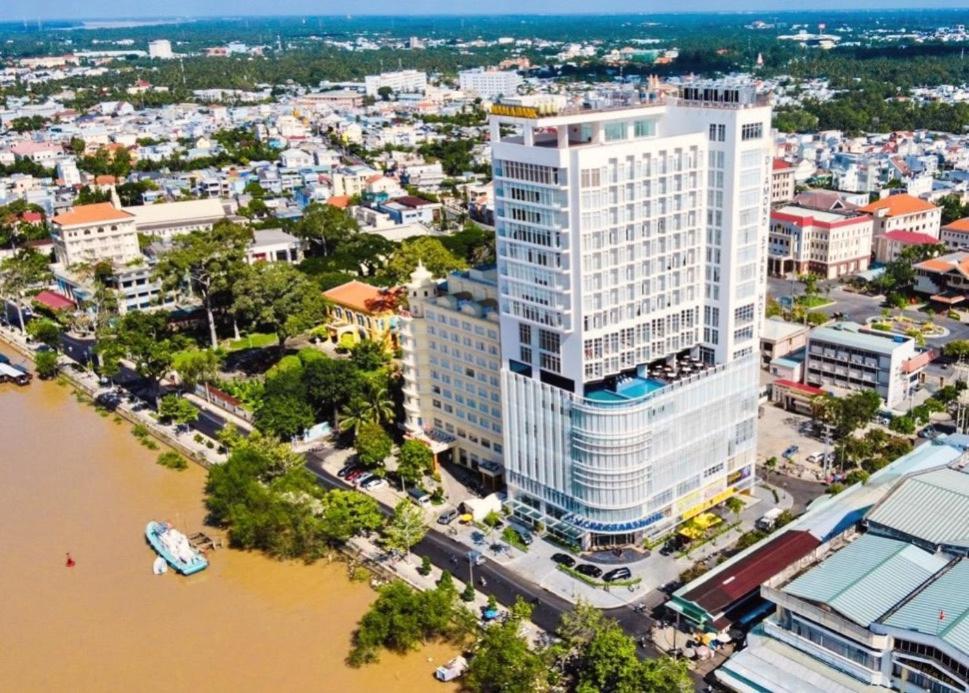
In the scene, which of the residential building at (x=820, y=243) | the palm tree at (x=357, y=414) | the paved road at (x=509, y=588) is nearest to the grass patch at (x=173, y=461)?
the palm tree at (x=357, y=414)

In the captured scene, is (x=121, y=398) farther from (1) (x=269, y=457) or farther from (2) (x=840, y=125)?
(2) (x=840, y=125)

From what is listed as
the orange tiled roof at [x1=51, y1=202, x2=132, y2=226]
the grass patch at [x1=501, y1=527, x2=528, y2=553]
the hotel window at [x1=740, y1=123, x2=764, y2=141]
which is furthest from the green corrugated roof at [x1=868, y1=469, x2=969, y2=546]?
the orange tiled roof at [x1=51, y1=202, x2=132, y2=226]

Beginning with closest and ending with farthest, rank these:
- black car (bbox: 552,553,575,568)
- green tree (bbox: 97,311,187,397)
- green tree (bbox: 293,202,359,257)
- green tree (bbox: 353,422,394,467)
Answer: black car (bbox: 552,553,575,568) → green tree (bbox: 353,422,394,467) → green tree (bbox: 97,311,187,397) → green tree (bbox: 293,202,359,257)

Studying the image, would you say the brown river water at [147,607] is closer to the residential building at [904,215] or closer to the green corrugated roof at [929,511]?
the green corrugated roof at [929,511]

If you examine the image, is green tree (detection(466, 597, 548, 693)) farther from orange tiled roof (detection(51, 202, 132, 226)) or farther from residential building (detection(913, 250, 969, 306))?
orange tiled roof (detection(51, 202, 132, 226))

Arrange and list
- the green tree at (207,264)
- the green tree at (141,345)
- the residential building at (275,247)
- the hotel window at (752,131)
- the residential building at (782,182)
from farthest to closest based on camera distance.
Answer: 1. the residential building at (782,182)
2. the residential building at (275,247)
3. the green tree at (207,264)
4. the green tree at (141,345)
5. the hotel window at (752,131)

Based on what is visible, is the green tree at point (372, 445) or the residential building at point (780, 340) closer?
the green tree at point (372, 445)

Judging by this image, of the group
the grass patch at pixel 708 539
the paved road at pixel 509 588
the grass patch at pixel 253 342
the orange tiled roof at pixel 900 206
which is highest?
the orange tiled roof at pixel 900 206

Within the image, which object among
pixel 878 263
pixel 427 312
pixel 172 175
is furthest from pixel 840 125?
pixel 427 312
